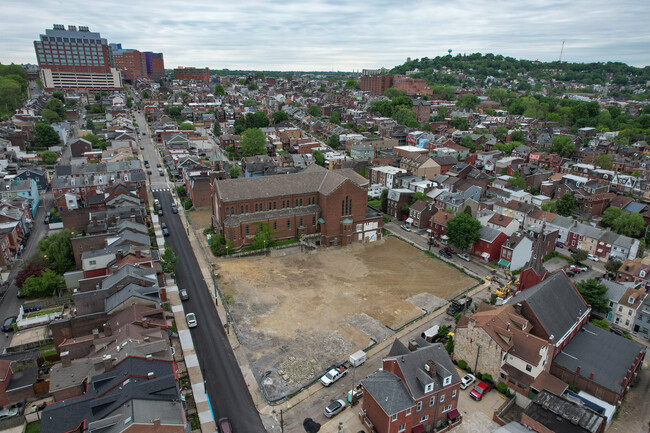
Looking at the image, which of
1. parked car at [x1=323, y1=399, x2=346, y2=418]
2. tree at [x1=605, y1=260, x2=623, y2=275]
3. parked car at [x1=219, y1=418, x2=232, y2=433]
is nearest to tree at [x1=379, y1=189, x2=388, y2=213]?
tree at [x1=605, y1=260, x2=623, y2=275]

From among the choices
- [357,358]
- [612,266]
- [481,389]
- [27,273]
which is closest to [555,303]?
[481,389]

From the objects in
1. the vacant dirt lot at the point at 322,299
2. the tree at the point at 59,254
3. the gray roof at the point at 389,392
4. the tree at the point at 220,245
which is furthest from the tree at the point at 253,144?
the gray roof at the point at 389,392

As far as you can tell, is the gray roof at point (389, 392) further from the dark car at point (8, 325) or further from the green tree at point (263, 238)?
the dark car at point (8, 325)

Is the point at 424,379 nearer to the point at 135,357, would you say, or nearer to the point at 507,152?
the point at 135,357

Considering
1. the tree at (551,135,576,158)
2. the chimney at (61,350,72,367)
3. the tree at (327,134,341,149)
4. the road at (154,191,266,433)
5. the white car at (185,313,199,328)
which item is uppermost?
the tree at (551,135,576,158)

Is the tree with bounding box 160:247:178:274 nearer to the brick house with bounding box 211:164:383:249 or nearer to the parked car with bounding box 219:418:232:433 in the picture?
the brick house with bounding box 211:164:383:249

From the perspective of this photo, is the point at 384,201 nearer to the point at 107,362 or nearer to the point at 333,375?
the point at 333,375
